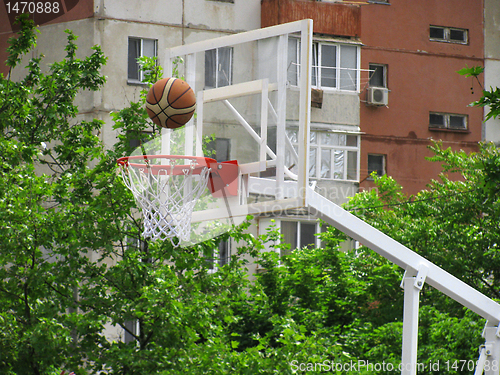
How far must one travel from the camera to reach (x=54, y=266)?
12.2 meters

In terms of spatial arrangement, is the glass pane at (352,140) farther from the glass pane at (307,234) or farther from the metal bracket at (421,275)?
the metal bracket at (421,275)

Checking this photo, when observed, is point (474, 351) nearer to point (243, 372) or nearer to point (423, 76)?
point (243, 372)

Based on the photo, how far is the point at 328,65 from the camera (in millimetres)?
21234

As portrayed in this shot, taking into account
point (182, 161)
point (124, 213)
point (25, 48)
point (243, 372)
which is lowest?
point (243, 372)

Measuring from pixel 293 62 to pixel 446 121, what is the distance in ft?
54.1

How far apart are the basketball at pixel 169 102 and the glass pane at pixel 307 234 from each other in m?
13.5

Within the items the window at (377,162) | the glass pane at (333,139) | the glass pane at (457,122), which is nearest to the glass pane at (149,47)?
the glass pane at (333,139)

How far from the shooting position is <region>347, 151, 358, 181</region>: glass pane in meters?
21.3

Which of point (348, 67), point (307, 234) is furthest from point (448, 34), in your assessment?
point (307, 234)

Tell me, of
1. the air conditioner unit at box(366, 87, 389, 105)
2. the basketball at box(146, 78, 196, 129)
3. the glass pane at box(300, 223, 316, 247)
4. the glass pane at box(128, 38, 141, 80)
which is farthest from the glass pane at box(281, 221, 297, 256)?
the basketball at box(146, 78, 196, 129)

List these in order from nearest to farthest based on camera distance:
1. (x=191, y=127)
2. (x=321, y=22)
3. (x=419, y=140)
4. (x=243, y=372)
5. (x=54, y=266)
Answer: (x=191, y=127)
(x=243, y=372)
(x=54, y=266)
(x=321, y=22)
(x=419, y=140)

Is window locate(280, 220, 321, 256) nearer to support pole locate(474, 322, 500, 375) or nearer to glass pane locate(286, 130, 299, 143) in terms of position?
support pole locate(474, 322, 500, 375)

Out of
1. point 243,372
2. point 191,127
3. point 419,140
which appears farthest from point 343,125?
point 191,127

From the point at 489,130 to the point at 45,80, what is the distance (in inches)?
593
